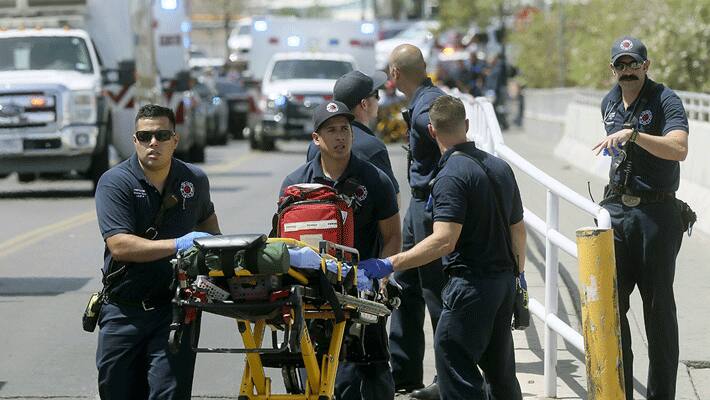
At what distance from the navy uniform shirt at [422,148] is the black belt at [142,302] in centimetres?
226

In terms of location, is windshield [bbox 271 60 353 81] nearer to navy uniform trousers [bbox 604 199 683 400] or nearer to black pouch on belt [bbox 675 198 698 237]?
black pouch on belt [bbox 675 198 698 237]

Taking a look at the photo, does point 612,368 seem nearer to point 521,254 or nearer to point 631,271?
point 521,254

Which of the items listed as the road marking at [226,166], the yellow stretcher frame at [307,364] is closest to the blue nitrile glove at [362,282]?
the yellow stretcher frame at [307,364]

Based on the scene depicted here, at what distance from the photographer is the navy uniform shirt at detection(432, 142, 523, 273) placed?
22.7 ft

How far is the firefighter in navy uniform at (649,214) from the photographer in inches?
314

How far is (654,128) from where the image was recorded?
803 cm

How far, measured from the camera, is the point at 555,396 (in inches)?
332

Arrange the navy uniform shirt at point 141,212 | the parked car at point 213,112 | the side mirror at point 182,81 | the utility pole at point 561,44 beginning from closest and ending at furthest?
the navy uniform shirt at point 141,212
the side mirror at point 182,81
the parked car at point 213,112
the utility pole at point 561,44

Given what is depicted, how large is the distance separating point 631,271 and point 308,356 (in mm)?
2392

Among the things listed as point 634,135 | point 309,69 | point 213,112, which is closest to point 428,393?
point 634,135

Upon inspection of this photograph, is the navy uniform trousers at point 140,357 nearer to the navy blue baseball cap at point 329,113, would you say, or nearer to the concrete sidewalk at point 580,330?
the navy blue baseball cap at point 329,113

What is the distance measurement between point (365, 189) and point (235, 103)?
111 ft

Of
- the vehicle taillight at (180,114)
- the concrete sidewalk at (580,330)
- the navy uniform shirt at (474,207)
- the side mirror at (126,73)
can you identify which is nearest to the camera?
the navy uniform shirt at (474,207)

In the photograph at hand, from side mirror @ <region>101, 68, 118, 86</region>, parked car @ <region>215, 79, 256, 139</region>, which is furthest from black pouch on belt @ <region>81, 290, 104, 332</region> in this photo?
parked car @ <region>215, 79, 256, 139</region>
